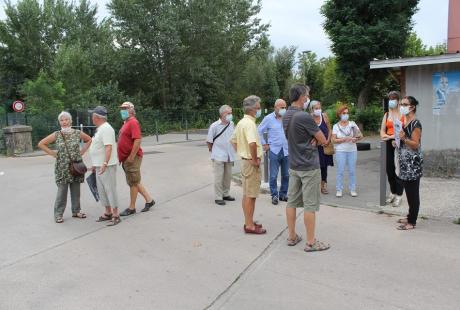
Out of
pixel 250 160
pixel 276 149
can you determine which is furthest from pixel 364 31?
pixel 250 160

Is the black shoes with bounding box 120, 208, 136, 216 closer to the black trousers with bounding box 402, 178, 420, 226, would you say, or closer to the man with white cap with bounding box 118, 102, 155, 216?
the man with white cap with bounding box 118, 102, 155, 216

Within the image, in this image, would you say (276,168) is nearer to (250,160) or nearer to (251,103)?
(250,160)

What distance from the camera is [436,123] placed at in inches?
415

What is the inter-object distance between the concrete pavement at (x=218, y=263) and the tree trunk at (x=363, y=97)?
20.3 metres

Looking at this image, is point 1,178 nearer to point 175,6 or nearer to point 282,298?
point 282,298

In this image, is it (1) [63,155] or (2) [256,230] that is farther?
(1) [63,155]

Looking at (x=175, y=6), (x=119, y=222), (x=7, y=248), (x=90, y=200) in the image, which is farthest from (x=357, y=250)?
(x=175, y=6)

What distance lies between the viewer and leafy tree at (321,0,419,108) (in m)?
23.4

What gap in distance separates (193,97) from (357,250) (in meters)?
31.8

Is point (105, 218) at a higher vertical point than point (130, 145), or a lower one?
lower

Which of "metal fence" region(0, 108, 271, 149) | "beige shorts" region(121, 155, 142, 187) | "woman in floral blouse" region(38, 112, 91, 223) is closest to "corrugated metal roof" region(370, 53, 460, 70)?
"beige shorts" region(121, 155, 142, 187)

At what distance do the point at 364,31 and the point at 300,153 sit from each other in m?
20.4

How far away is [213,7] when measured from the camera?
3400 centimetres

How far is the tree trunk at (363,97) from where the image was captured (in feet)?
85.6
